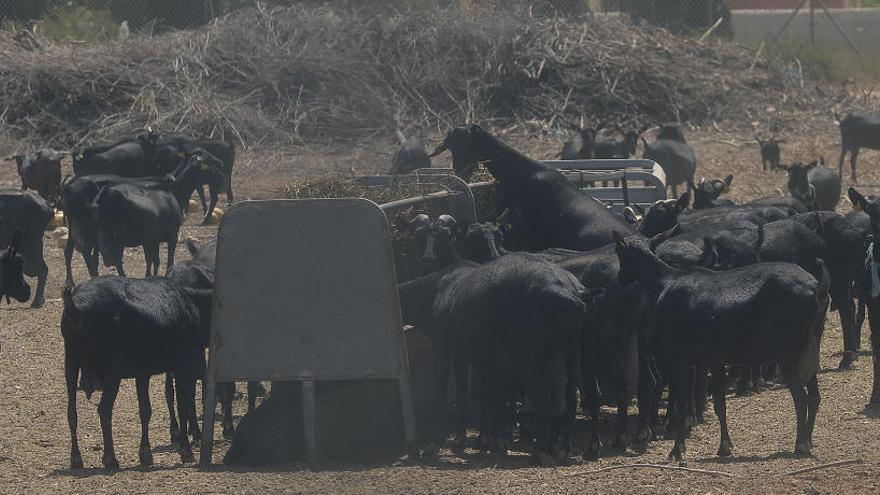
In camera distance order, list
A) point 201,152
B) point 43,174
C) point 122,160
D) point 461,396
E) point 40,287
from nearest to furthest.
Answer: point 461,396, point 40,287, point 201,152, point 122,160, point 43,174

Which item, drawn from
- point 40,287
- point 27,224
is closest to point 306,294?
point 40,287

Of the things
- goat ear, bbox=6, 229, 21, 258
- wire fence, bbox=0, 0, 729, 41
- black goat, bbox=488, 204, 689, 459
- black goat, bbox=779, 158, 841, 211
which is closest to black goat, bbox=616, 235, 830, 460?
black goat, bbox=488, 204, 689, 459

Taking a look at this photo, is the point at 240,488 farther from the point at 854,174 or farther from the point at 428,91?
the point at 428,91

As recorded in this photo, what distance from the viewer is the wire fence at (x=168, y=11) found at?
33844mm

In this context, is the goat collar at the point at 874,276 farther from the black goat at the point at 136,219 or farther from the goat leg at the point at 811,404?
the black goat at the point at 136,219

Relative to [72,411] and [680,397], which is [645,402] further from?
[72,411]

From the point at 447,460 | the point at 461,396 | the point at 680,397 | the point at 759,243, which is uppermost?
the point at 759,243

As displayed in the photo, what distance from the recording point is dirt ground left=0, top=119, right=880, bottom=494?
8.70 metres

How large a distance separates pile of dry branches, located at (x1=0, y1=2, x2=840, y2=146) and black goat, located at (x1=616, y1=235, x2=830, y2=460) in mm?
18710

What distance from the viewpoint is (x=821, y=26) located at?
43.3 m

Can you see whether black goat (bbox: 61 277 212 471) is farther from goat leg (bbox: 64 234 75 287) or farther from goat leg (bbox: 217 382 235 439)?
goat leg (bbox: 64 234 75 287)

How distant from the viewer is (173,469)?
32.8 feet

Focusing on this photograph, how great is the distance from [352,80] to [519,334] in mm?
20944

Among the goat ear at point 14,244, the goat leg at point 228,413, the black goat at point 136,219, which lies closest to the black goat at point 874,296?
the goat leg at point 228,413
